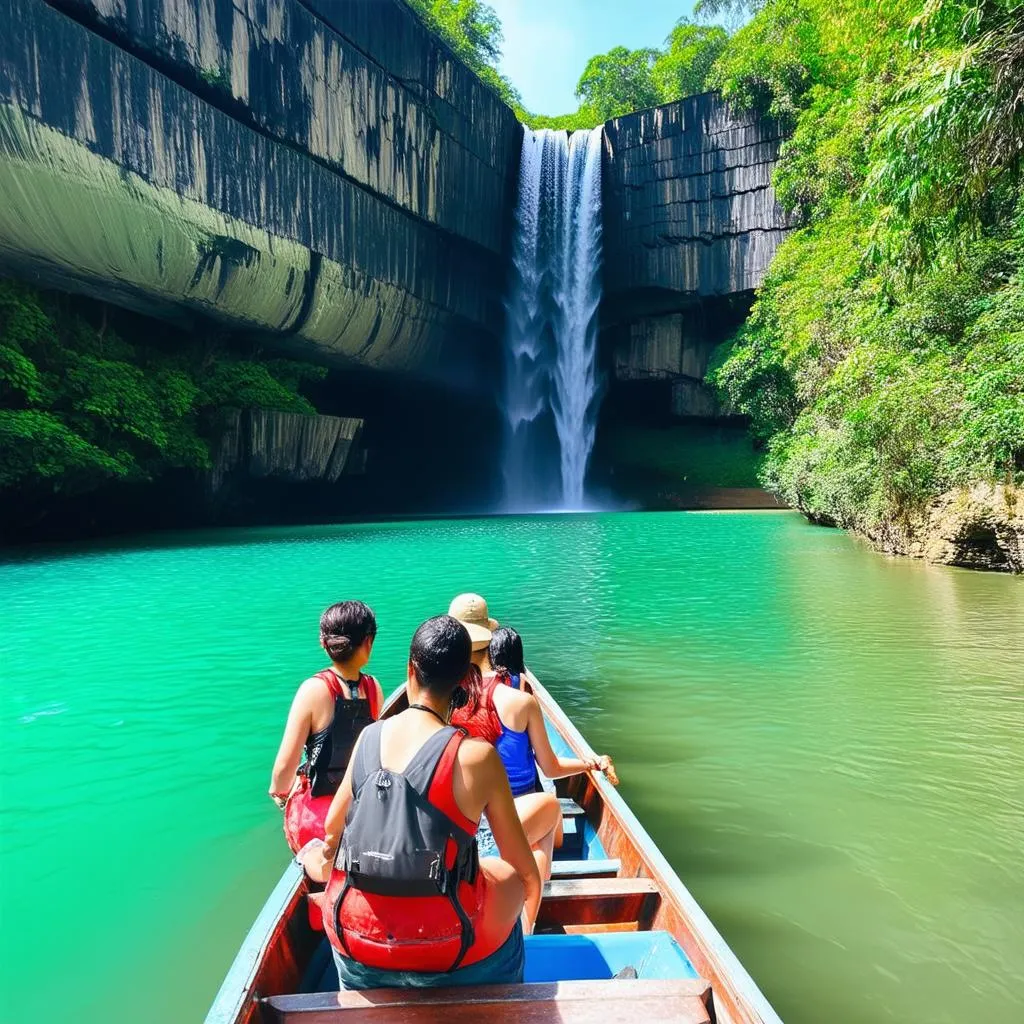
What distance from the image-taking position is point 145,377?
2109 centimetres

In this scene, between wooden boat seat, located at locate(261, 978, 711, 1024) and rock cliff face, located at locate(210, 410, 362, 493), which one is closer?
wooden boat seat, located at locate(261, 978, 711, 1024)

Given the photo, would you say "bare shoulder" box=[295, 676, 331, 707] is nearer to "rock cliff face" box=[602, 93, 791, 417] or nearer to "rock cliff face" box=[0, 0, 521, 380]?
"rock cliff face" box=[0, 0, 521, 380]

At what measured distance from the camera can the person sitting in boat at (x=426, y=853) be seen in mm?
1596

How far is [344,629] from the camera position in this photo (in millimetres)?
2604

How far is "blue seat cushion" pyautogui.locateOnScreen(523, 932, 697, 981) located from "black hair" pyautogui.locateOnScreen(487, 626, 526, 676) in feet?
3.38

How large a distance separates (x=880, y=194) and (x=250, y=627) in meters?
10.3

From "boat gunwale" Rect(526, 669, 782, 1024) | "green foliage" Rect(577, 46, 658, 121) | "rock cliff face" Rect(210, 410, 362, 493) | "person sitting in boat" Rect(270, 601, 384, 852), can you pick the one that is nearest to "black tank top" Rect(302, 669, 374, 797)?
"person sitting in boat" Rect(270, 601, 384, 852)

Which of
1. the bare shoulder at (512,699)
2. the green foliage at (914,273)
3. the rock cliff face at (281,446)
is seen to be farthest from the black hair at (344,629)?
the rock cliff face at (281,446)

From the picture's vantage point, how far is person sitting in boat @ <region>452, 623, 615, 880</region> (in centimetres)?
255

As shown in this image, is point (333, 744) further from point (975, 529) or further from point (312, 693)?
point (975, 529)

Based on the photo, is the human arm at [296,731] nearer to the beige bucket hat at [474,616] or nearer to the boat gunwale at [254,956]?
the boat gunwale at [254,956]

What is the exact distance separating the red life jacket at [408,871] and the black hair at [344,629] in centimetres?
92

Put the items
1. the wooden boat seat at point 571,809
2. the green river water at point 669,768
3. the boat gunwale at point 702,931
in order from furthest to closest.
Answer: the wooden boat seat at point 571,809, the green river water at point 669,768, the boat gunwale at point 702,931

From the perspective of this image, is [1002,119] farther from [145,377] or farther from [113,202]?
[145,377]
